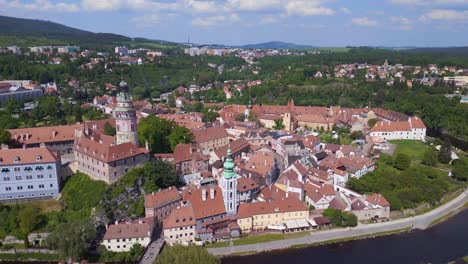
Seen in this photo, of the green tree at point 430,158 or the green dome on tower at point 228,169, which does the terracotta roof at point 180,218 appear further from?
the green tree at point 430,158

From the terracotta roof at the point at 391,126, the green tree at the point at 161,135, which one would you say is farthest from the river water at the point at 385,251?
the terracotta roof at the point at 391,126

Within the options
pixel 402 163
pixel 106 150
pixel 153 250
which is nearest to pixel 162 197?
pixel 153 250

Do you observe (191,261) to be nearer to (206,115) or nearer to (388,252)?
(388,252)

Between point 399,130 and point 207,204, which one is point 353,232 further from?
point 399,130

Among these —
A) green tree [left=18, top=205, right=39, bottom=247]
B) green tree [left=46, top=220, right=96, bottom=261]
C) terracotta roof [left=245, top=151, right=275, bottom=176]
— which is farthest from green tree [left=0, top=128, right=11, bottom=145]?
terracotta roof [left=245, top=151, right=275, bottom=176]

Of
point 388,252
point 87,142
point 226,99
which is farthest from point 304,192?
point 226,99

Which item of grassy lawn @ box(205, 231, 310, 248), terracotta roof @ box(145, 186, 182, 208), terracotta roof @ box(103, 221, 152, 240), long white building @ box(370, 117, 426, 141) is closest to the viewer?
terracotta roof @ box(103, 221, 152, 240)

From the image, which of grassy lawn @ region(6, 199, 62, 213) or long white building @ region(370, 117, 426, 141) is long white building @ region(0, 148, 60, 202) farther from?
long white building @ region(370, 117, 426, 141)
